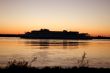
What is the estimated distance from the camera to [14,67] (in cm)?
1359
